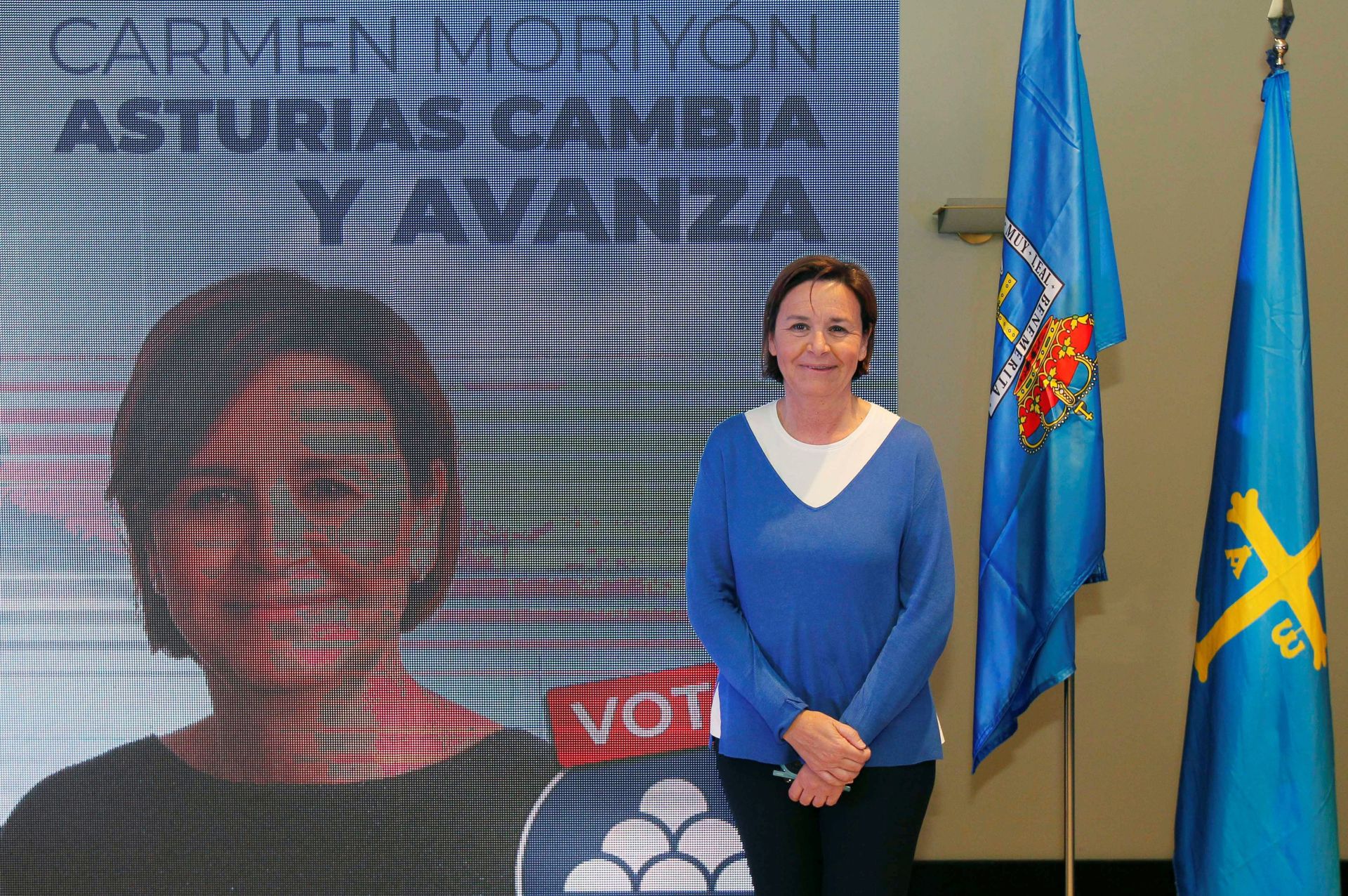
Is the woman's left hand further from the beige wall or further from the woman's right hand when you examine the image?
the beige wall

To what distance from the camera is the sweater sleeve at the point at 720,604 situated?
1.69 m

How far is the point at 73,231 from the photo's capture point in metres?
2.63

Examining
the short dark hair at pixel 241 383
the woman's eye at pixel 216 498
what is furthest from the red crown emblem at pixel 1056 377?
the woman's eye at pixel 216 498

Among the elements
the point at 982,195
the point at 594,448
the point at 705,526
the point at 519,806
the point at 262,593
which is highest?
the point at 982,195

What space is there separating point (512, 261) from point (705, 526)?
1.11 metres

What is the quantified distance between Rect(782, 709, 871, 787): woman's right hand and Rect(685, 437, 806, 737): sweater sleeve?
0.08ft

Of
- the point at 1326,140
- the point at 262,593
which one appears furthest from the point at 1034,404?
the point at 262,593

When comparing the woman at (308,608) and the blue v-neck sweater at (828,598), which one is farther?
the woman at (308,608)

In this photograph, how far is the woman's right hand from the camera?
1.65 meters

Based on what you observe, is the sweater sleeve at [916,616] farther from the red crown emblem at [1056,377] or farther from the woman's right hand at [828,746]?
the red crown emblem at [1056,377]

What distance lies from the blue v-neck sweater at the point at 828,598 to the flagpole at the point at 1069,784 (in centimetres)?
77

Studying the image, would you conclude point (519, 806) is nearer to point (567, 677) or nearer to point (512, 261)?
point (567, 677)

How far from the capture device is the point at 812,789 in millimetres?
1677

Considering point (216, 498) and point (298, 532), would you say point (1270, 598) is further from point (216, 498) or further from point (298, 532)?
point (216, 498)
